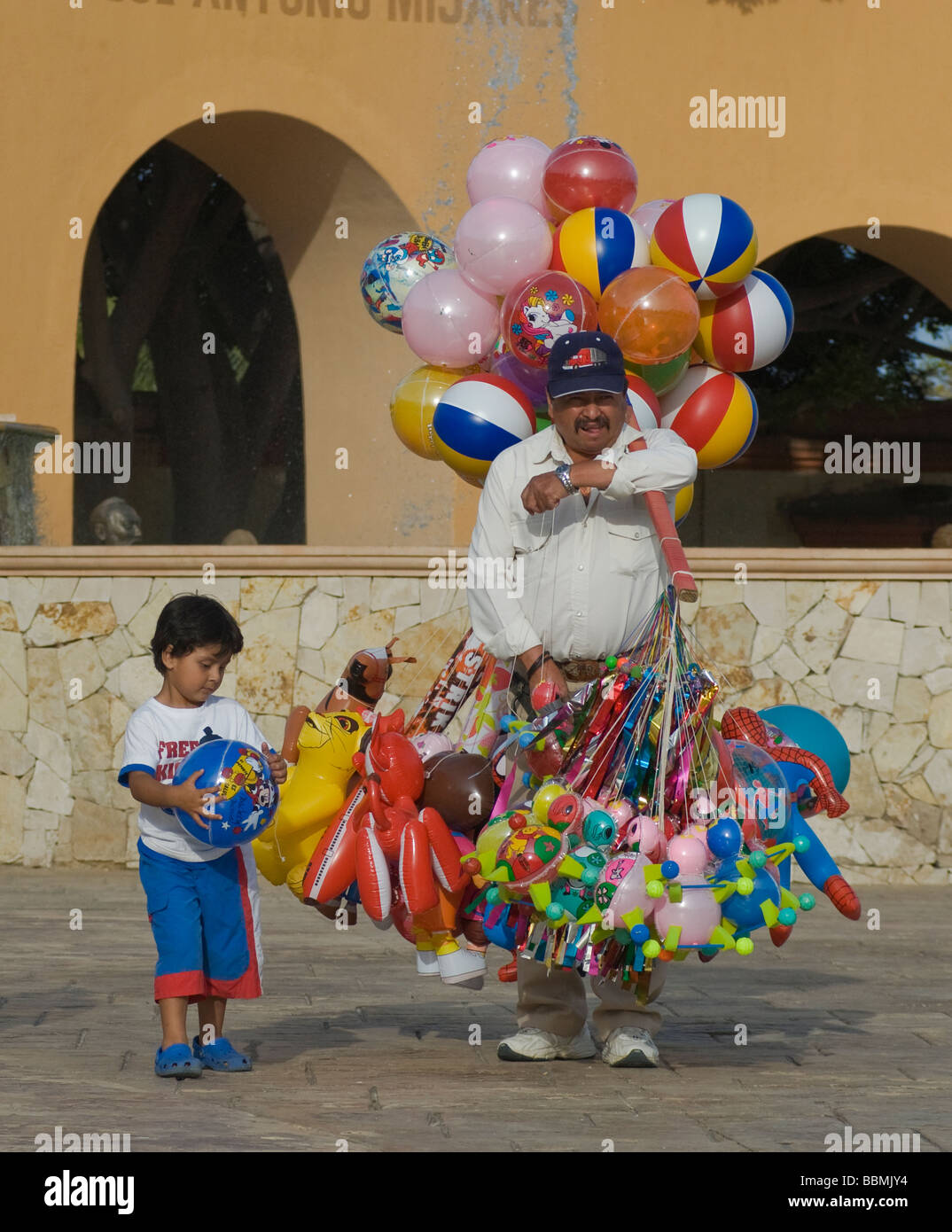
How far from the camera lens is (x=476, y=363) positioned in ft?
19.6

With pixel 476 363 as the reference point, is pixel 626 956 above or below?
below

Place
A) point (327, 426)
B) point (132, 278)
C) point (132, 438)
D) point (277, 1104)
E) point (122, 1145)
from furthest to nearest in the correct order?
1. point (132, 438)
2. point (132, 278)
3. point (327, 426)
4. point (277, 1104)
5. point (122, 1145)

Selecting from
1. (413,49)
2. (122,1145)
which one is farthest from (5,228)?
(122,1145)

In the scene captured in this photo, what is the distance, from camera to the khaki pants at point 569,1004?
5371 mm

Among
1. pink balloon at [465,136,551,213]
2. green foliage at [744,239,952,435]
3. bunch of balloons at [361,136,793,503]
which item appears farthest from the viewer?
green foliage at [744,239,952,435]

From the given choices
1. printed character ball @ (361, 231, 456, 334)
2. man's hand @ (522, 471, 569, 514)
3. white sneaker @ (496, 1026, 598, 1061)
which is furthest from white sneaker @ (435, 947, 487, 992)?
printed character ball @ (361, 231, 456, 334)

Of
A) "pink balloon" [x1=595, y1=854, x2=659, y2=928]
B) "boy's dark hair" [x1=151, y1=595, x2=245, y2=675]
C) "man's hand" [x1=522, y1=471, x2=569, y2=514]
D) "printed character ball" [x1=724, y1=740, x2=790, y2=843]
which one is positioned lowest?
"pink balloon" [x1=595, y1=854, x2=659, y2=928]

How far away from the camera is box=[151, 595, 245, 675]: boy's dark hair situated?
5.09 meters

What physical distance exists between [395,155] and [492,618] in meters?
7.28

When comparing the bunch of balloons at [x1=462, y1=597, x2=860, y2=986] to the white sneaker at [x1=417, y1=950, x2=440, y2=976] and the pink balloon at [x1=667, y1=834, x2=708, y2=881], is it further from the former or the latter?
the white sneaker at [x1=417, y1=950, x2=440, y2=976]

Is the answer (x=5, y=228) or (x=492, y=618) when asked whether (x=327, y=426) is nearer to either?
(x=5, y=228)

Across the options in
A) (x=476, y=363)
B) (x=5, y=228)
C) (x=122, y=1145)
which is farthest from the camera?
(x=5, y=228)

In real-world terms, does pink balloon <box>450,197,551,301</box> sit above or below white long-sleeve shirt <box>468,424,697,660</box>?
above

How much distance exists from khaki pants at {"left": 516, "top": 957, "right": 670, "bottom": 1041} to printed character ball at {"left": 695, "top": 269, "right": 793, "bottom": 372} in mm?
2022
